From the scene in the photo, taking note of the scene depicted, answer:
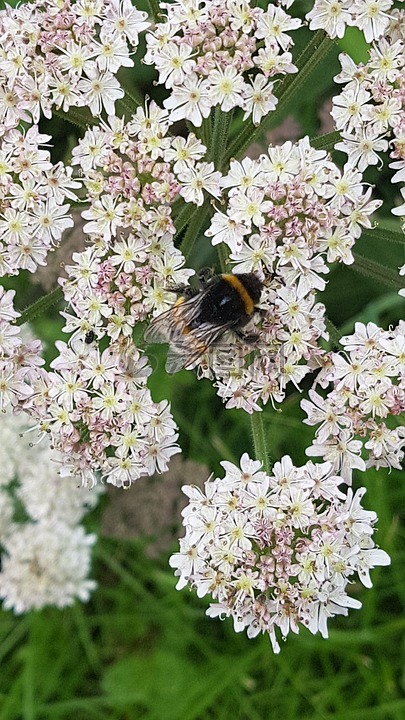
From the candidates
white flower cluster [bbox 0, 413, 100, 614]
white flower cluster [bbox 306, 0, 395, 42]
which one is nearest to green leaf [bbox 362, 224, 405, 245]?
white flower cluster [bbox 306, 0, 395, 42]

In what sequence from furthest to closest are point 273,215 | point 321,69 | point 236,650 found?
1. point 236,650
2. point 321,69
3. point 273,215

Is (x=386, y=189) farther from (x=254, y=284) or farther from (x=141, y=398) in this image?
(x=141, y=398)

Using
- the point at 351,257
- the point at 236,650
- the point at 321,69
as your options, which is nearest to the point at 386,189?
the point at 321,69

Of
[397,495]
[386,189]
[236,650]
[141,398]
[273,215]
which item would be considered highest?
[273,215]

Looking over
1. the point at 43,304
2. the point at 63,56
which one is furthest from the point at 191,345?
the point at 63,56

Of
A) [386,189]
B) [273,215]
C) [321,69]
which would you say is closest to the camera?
[273,215]

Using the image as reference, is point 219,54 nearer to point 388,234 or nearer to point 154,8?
point 154,8
